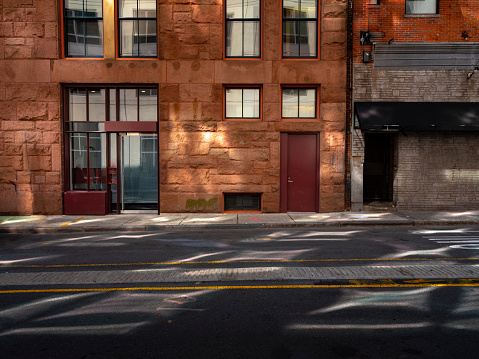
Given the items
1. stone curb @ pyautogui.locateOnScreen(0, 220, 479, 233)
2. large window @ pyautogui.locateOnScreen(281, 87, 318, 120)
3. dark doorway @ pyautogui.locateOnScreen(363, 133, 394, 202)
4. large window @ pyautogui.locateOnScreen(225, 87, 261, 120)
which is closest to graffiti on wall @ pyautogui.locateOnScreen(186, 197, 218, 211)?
stone curb @ pyautogui.locateOnScreen(0, 220, 479, 233)

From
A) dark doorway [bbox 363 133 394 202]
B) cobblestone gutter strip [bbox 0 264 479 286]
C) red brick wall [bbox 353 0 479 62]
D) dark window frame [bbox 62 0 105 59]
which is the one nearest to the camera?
cobblestone gutter strip [bbox 0 264 479 286]

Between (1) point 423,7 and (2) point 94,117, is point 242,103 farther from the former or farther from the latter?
(1) point 423,7

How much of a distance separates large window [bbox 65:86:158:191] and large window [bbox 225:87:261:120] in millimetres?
2768

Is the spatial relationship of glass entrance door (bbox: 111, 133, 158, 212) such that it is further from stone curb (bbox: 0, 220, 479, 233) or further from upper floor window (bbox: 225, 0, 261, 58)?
upper floor window (bbox: 225, 0, 261, 58)

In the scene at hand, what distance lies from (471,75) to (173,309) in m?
14.2

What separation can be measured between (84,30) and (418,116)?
12.9 metres

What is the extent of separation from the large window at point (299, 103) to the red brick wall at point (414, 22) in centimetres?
224

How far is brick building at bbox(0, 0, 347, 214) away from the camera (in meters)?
13.5

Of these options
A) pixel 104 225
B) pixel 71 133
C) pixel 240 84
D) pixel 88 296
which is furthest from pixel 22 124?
pixel 88 296

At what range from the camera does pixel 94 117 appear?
13812 millimetres

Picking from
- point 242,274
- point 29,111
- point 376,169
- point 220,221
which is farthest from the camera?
point 376,169

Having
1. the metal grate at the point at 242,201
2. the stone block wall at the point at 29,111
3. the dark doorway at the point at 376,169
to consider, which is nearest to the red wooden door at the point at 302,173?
the metal grate at the point at 242,201

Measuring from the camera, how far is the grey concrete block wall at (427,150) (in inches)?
546

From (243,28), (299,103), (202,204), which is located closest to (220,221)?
(202,204)
